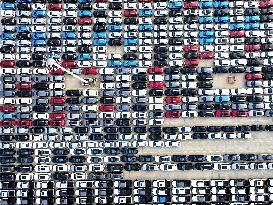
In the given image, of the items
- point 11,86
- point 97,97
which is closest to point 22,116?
point 11,86

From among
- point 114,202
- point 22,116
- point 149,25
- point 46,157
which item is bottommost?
point 114,202

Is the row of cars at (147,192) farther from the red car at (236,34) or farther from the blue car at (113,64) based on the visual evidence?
the red car at (236,34)

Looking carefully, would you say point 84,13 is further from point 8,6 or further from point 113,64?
point 8,6

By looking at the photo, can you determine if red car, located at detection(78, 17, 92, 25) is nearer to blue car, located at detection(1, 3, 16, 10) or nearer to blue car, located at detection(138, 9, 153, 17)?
blue car, located at detection(138, 9, 153, 17)

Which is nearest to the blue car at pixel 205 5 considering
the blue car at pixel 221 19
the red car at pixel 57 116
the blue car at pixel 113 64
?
the blue car at pixel 221 19

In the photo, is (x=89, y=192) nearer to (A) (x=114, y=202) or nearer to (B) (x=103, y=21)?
(A) (x=114, y=202)

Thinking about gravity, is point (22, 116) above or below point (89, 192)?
above

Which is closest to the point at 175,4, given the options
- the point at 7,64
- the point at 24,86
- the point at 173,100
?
the point at 173,100

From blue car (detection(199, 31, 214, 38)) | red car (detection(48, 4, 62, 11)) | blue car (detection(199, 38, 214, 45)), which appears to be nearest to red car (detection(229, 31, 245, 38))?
blue car (detection(199, 31, 214, 38))
